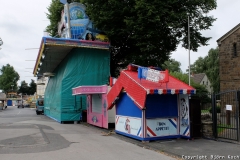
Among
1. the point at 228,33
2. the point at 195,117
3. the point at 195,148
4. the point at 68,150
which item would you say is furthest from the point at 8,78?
the point at 195,148

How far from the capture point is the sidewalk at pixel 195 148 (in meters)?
9.68

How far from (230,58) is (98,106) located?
13680mm

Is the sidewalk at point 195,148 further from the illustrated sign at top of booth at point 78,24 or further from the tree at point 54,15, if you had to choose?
the tree at point 54,15

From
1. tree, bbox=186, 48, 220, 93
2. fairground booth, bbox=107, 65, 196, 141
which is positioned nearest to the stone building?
fairground booth, bbox=107, 65, 196, 141

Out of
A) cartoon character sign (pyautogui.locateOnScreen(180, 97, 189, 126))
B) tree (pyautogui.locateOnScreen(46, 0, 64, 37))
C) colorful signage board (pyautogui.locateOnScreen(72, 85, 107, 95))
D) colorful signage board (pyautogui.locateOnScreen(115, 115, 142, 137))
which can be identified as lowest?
colorful signage board (pyautogui.locateOnScreen(115, 115, 142, 137))

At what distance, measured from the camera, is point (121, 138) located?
14.6 meters

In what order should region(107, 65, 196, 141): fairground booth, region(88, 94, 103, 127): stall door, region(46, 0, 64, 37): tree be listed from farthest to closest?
1. region(46, 0, 64, 37): tree
2. region(88, 94, 103, 127): stall door
3. region(107, 65, 196, 141): fairground booth

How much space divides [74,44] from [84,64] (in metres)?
2.22

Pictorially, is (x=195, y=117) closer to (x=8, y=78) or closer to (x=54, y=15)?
(x=54, y=15)

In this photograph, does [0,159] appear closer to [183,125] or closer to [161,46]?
[183,125]

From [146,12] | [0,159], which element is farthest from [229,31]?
[0,159]

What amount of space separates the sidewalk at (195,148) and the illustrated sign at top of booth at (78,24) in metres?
13.3

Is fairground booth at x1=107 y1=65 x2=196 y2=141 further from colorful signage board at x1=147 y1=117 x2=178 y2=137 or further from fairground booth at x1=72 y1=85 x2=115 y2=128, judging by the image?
fairground booth at x1=72 y1=85 x2=115 y2=128

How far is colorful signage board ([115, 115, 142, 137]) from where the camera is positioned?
13.2m
